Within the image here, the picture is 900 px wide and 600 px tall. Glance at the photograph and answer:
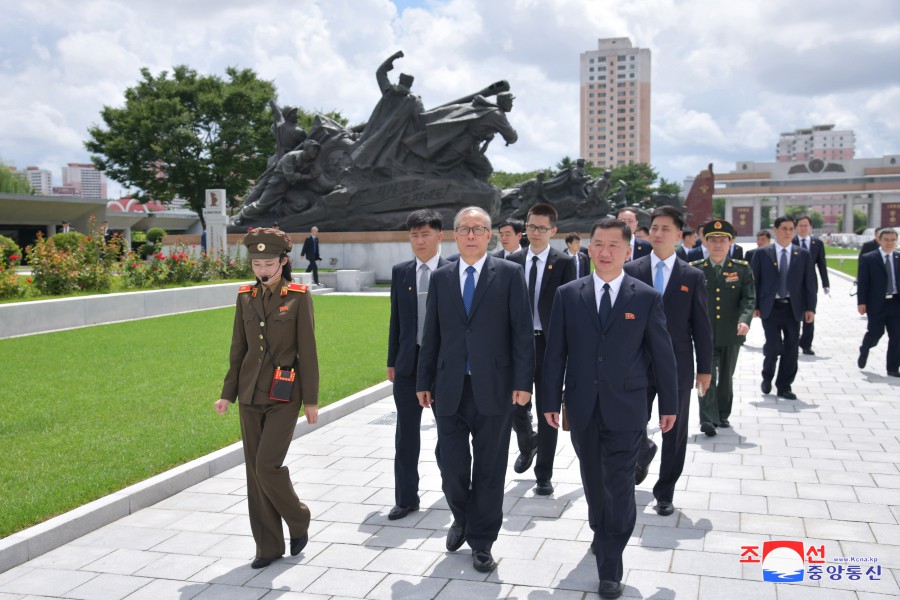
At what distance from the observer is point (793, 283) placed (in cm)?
888

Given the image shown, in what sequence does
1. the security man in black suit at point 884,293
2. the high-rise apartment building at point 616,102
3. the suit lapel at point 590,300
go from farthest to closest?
1. the high-rise apartment building at point 616,102
2. the security man in black suit at point 884,293
3. the suit lapel at point 590,300

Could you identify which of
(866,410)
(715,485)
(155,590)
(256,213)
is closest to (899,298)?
(866,410)

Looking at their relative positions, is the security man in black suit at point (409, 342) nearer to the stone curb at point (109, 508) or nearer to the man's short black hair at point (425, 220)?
the man's short black hair at point (425, 220)

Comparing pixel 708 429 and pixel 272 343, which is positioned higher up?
pixel 272 343

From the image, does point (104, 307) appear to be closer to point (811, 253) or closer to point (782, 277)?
point (782, 277)

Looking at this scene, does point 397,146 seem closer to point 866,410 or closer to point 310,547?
point 866,410

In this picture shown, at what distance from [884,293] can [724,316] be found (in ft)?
13.8

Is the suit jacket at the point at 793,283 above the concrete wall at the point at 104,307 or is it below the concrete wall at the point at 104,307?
above

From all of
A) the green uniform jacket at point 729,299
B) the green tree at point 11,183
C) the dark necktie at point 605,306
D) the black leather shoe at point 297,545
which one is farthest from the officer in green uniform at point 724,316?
the green tree at point 11,183

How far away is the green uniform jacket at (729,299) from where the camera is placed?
23.6 feet

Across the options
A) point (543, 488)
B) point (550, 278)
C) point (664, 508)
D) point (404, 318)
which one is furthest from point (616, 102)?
point (664, 508)

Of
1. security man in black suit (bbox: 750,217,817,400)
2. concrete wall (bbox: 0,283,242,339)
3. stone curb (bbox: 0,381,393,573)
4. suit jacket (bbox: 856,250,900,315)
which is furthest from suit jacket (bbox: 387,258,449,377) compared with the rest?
concrete wall (bbox: 0,283,242,339)

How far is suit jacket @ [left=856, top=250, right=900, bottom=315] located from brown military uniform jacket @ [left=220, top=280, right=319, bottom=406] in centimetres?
843
